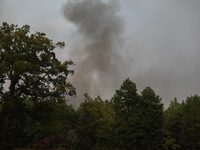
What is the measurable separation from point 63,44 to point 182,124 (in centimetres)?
3657

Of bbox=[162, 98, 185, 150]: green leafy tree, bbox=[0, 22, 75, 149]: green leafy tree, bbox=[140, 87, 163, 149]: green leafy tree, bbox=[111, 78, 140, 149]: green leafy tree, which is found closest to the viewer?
bbox=[0, 22, 75, 149]: green leafy tree

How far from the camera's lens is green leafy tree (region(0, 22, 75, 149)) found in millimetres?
23203

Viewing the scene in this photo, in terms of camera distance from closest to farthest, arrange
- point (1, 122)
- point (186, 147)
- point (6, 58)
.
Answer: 1. point (1, 122)
2. point (6, 58)
3. point (186, 147)

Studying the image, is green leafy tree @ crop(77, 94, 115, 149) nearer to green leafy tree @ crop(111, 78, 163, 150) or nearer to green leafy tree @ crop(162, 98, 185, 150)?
green leafy tree @ crop(111, 78, 163, 150)

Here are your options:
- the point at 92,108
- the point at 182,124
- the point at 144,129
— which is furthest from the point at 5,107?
the point at 182,124

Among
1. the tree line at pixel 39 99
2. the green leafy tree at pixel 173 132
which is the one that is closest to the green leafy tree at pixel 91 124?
the tree line at pixel 39 99

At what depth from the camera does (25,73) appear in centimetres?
2430

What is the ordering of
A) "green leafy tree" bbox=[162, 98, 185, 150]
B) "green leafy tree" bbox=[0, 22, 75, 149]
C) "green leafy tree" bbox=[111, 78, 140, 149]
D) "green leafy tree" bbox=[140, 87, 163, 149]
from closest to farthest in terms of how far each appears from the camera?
1. "green leafy tree" bbox=[0, 22, 75, 149]
2. "green leafy tree" bbox=[162, 98, 185, 150]
3. "green leafy tree" bbox=[111, 78, 140, 149]
4. "green leafy tree" bbox=[140, 87, 163, 149]

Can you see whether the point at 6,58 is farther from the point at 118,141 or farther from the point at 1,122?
the point at 118,141

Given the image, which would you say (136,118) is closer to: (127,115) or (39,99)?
(127,115)

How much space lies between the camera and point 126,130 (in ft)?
156

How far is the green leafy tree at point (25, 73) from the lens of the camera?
914 inches

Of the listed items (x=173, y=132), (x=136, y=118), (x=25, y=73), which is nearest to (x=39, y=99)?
(x=25, y=73)

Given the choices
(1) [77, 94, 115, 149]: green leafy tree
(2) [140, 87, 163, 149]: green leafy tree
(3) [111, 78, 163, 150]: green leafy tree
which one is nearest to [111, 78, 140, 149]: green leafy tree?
(3) [111, 78, 163, 150]: green leafy tree
